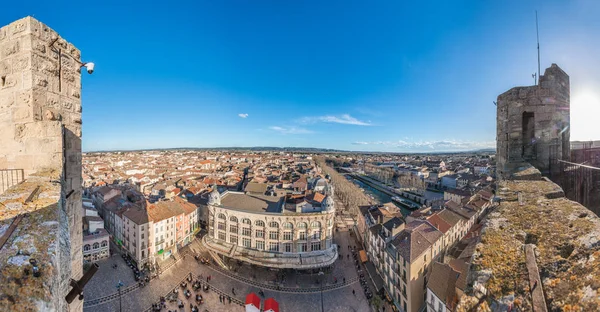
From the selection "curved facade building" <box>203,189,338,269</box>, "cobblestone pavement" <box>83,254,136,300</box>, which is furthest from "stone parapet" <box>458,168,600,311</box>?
"cobblestone pavement" <box>83,254,136,300</box>

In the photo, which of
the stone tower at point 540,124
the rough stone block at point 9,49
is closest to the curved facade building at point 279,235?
the stone tower at point 540,124

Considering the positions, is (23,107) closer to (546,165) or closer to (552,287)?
(552,287)

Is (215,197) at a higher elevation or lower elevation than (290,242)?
higher

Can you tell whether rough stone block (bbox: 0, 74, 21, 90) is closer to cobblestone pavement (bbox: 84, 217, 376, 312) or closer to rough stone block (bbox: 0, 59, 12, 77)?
rough stone block (bbox: 0, 59, 12, 77)

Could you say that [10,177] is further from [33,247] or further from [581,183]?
[581,183]

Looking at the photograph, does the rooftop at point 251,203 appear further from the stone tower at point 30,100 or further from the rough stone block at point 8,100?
the rough stone block at point 8,100

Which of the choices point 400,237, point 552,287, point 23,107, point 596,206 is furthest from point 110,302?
point 596,206

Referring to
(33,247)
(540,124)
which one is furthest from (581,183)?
(33,247)
